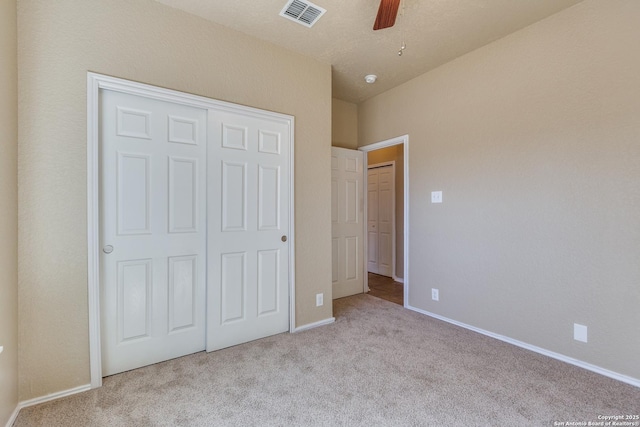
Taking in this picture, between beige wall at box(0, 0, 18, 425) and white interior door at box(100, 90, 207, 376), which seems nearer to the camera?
beige wall at box(0, 0, 18, 425)

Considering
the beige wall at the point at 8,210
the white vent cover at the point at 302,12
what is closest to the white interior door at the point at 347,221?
the white vent cover at the point at 302,12

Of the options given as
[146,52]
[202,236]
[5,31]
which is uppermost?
[146,52]

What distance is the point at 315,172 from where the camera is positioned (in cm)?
288

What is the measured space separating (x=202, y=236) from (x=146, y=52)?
1430 millimetres

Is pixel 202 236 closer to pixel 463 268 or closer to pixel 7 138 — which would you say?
pixel 7 138

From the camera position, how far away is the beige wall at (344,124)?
3963 mm

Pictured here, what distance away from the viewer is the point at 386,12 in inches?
65.3

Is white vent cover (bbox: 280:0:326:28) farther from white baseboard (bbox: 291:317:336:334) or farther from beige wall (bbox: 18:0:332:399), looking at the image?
white baseboard (bbox: 291:317:336:334)

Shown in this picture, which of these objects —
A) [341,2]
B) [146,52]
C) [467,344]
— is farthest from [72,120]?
[467,344]

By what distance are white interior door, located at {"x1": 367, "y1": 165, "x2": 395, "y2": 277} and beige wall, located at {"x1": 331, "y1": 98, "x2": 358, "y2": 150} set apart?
1.24 metres

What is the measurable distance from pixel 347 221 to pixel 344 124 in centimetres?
141

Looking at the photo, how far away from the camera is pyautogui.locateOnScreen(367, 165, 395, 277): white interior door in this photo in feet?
16.4

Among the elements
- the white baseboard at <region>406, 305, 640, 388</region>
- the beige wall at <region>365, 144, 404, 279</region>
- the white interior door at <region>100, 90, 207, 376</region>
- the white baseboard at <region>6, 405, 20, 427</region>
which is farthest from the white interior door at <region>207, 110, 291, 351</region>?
the beige wall at <region>365, 144, 404, 279</region>

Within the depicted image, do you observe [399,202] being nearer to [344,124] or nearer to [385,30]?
[344,124]
